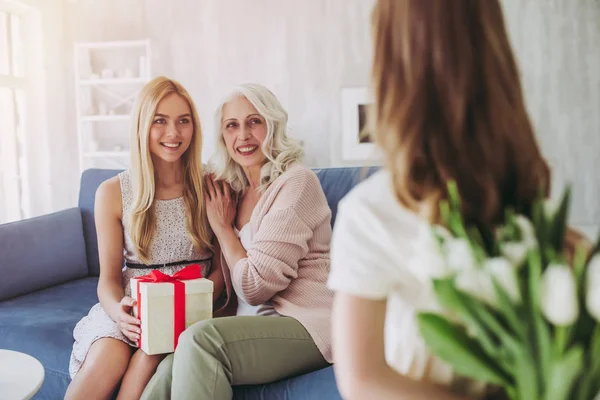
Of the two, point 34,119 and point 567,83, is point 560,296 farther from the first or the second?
point 34,119

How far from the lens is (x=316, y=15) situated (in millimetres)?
4254

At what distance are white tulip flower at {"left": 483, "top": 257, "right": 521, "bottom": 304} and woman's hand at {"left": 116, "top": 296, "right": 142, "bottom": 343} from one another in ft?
4.35

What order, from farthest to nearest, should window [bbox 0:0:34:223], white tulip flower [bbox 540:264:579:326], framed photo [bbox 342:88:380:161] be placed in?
framed photo [bbox 342:88:380:161], window [bbox 0:0:34:223], white tulip flower [bbox 540:264:579:326]


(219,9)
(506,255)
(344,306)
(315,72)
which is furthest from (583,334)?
(219,9)

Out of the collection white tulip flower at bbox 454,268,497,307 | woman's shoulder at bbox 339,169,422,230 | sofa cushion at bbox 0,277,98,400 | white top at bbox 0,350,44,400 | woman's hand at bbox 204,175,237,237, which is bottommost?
sofa cushion at bbox 0,277,98,400

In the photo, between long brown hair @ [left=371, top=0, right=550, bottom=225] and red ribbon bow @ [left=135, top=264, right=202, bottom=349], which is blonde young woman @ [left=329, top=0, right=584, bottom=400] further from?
red ribbon bow @ [left=135, top=264, right=202, bottom=349]

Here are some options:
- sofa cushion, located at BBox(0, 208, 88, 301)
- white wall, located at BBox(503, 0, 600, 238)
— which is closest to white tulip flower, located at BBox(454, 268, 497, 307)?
sofa cushion, located at BBox(0, 208, 88, 301)

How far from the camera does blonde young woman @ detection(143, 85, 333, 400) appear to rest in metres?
1.47

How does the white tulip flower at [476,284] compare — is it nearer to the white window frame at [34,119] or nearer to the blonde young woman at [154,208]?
the blonde young woman at [154,208]

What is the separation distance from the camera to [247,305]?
1843 mm

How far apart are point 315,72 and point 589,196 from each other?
203 centimetres

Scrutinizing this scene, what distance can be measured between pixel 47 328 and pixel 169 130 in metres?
0.81

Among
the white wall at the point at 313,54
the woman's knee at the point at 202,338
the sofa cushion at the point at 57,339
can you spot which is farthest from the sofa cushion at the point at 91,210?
the white wall at the point at 313,54

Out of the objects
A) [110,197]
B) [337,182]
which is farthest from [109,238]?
[337,182]
